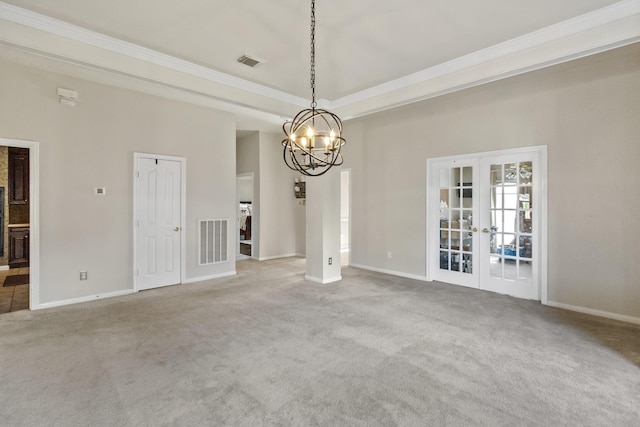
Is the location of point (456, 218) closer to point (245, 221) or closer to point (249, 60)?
point (249, 60)

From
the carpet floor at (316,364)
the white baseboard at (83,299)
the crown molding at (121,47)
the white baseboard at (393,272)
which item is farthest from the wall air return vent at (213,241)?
the white baseboard at (393,272)

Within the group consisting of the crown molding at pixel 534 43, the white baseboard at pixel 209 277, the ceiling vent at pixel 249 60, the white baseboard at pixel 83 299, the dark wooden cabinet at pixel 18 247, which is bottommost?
the white baseboard at pixel 83 299

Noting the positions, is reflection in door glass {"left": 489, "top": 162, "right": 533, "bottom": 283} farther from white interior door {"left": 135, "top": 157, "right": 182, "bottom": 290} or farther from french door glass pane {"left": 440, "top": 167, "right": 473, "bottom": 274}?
white interior door {"left": 135, "top": 157, "right": 182, "bottom": 290}

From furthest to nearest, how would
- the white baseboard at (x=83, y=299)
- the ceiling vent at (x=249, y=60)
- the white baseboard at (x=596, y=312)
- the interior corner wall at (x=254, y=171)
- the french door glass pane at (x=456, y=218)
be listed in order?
the interior corner wall at (x=254, y=171), the french door glass pane at (x=456, y=218), the white baseboard at (x=83, y=299), the ceiling vent at (x=249, y=60), the white baseboard at (x=596, y=312)

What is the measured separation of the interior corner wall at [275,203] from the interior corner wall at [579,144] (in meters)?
3.51

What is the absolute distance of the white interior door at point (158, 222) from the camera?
15.8ft

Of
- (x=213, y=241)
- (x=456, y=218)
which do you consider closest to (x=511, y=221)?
(x=456, y=218)

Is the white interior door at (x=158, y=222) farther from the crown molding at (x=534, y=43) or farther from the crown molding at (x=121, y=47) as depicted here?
the crown molding at (x=534, y=43)

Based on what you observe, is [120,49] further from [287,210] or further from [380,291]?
[287,210]

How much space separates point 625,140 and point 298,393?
173 inches

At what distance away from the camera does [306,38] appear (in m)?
3.40

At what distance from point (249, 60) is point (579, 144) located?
163 inches

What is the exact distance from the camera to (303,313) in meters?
3.82

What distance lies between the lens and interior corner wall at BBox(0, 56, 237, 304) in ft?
13.0
